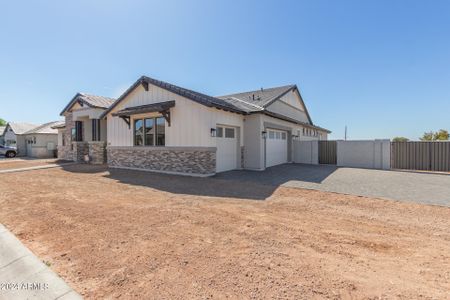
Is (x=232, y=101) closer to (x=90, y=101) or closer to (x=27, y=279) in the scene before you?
(x=90, y=101)

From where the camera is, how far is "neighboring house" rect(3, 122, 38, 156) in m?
29.9

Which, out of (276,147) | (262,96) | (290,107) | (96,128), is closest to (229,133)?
(276,147)

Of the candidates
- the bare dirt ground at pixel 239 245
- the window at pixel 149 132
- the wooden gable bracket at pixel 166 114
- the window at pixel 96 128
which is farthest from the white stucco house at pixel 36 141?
the bare dirt ground at pixel 239 245

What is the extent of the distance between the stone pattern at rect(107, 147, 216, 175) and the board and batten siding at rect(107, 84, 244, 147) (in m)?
0.47

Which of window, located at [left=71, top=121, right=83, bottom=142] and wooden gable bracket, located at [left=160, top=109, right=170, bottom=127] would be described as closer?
wooden gable bracket, located at [left=160, top=109, right=170, bottom=127]

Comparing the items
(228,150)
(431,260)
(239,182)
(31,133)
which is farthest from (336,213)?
(31,133)

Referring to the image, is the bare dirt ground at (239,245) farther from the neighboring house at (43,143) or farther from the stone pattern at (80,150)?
the neighboring house at (43,143)

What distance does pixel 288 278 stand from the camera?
262 cm

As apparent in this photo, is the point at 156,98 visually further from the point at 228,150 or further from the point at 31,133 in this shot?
the point at 31,133

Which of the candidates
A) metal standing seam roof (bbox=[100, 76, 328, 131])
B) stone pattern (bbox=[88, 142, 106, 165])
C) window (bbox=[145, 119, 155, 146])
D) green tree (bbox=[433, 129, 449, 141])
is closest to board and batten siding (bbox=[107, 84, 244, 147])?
metal standing seam roof (bbox=[100, 76, 328, 131])

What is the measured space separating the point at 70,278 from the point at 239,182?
702 centimetres

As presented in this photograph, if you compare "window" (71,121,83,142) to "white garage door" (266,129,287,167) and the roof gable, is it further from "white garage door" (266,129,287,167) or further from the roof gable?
"white garage door" (266,129,287,167)

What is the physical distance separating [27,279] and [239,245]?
9.76 ft

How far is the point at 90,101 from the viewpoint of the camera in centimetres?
1792
